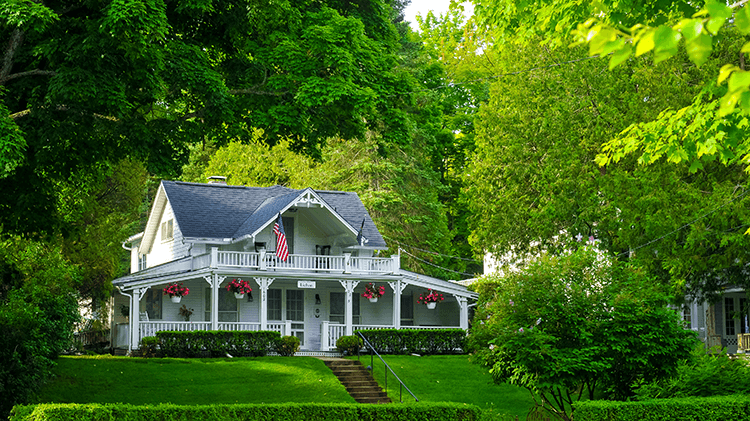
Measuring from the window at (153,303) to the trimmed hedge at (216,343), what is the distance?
5462 millimetres

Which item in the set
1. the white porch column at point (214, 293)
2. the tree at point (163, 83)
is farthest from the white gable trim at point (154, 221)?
the tree at point (163, 83)

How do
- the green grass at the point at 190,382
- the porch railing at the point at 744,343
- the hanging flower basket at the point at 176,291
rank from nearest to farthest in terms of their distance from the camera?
the green grass at the point at 190,382 → the hanging flower basket at the point at 176,291 → the porch railing at the point at 744,343

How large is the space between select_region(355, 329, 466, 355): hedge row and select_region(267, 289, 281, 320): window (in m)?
5.00

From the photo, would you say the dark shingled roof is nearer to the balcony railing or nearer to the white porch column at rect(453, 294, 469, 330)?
the balcony railing

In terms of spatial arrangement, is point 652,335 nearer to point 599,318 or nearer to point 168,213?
point 599,318

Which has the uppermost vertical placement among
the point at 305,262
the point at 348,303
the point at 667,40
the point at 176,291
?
the point at 667,40

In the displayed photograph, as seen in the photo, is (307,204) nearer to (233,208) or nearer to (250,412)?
(233,208)

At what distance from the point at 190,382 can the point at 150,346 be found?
4.72 meters

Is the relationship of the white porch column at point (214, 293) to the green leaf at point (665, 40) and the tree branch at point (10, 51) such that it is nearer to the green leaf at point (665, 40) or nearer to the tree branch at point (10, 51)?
the tree branch at point (10, 51)

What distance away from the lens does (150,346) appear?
26.5 m

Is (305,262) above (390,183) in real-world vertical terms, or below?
below

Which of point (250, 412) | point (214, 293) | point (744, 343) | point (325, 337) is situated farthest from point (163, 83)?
point (744, 343)

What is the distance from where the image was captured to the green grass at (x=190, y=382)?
20.6m

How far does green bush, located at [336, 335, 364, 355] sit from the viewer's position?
28.0 metres
